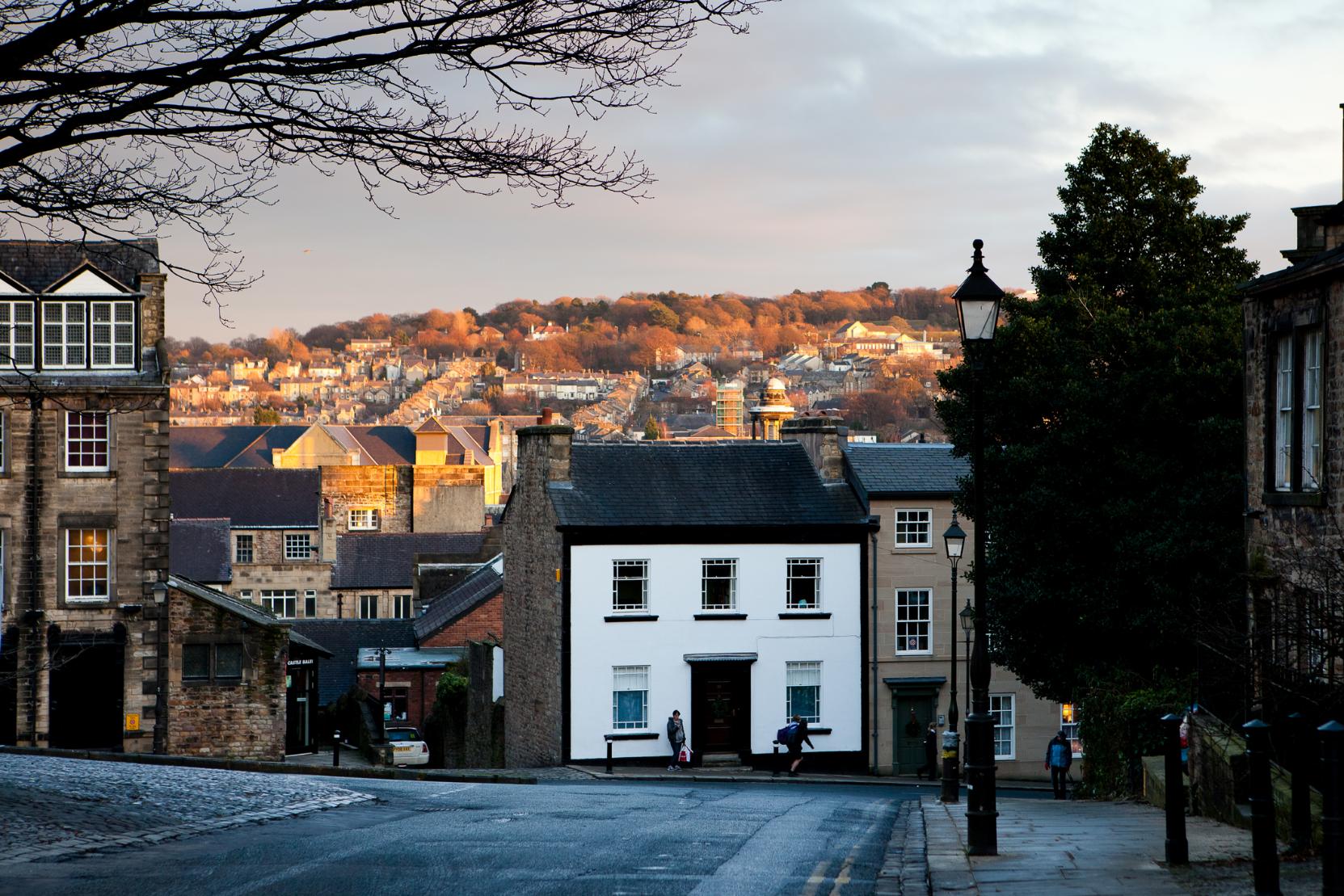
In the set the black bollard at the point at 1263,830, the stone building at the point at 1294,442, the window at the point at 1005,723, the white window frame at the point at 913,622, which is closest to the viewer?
the black bollard at the point at 1263,830

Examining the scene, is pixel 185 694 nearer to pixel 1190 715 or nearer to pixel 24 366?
pixel 24 366

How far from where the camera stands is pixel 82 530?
3941 centimetres

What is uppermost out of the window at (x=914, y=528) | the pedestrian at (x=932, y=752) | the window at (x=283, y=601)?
the window at (x=914, y=528)

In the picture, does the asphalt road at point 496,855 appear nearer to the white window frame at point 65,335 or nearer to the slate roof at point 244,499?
the white window frame at point 65,335

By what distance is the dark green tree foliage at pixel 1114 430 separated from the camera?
86.1 ft

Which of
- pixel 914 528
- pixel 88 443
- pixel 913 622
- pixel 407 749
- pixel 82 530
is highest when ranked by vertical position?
pixel 88 443

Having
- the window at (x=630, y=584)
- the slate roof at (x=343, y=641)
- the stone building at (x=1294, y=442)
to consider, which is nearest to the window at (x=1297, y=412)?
the stone building at (x=1294, y=442)

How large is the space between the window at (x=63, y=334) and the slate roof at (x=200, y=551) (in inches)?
1500

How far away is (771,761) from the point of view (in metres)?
39.3

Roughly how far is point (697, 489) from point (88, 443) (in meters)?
16.9

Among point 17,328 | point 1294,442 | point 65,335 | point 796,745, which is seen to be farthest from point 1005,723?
point 17,328

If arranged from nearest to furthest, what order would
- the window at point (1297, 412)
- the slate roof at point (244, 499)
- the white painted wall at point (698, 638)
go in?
1. the window at point (1297, 412)
2. the white painted wall at point (698, 638)
3. the slate roof at point (244, 499)

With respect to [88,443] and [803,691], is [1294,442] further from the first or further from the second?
[88,443]

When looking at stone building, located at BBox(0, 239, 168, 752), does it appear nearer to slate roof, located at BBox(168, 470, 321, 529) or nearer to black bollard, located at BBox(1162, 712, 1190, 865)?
black bollard, located at BBox(1162, 712, 1190, 865)
